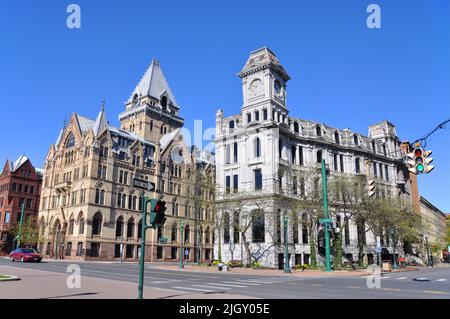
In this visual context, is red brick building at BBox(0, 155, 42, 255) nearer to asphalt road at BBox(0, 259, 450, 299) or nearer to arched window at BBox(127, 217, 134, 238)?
arched window at BBox(127, 217, 134, 238)

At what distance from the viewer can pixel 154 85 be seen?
287ft

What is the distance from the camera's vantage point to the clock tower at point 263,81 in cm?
5284

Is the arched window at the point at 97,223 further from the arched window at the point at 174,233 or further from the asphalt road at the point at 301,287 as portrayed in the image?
the asphalt road at the point at 301,287

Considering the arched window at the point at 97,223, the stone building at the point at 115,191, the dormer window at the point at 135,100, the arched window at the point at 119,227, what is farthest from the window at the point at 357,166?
the dormer window at the point at 135,100

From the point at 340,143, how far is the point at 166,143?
34.2 metres

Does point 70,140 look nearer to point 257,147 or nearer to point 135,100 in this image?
point 135,100

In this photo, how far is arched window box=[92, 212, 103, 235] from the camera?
6037 centimetres

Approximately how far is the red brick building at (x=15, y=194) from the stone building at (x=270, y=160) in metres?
44.9

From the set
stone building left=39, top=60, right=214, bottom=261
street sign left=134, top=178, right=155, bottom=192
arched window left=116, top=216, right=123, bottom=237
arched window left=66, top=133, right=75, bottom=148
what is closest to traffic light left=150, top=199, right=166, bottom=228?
street sign left=134, top=178, right=155, bottom=192

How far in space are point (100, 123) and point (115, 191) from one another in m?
12.7

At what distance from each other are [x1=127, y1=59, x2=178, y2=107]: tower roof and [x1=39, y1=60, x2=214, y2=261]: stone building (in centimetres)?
341

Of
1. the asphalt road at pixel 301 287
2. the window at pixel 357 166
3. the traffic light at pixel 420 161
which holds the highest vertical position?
the window at pixel 357 166

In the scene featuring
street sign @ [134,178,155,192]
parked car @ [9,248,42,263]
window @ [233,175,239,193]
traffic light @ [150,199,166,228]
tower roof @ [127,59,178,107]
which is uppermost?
tower roof @ [127,59,178,107]
